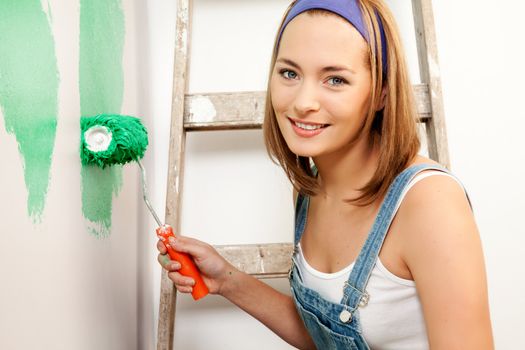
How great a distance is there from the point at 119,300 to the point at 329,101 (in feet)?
1.83

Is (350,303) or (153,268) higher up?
(350,303)

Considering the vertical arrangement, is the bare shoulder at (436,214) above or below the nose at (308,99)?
below

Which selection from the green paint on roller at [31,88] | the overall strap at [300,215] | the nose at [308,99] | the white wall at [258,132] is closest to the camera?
the green paint on roller at [31,88]

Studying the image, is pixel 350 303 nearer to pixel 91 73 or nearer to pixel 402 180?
pixel 402 180

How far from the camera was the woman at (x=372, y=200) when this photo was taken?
0.79 meters

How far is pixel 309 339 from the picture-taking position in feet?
3.83

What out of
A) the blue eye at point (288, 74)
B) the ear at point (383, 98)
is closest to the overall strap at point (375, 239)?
the ear at point (383, 98)

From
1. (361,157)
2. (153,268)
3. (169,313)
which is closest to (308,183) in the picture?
(361,157)

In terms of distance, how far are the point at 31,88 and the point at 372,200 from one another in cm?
52

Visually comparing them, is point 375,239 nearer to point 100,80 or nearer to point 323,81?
point 323,81

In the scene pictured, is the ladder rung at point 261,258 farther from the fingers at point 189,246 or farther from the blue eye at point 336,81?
the blue eye at point 336,81

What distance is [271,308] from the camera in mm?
1156

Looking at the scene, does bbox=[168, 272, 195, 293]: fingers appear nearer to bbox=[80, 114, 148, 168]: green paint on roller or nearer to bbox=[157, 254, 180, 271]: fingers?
bbox=[157, 254, 180, 271]: fingers

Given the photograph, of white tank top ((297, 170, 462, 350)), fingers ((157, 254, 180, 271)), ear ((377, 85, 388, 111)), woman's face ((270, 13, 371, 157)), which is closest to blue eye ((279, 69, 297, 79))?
woman's face ((270, 13, 371, 157))
